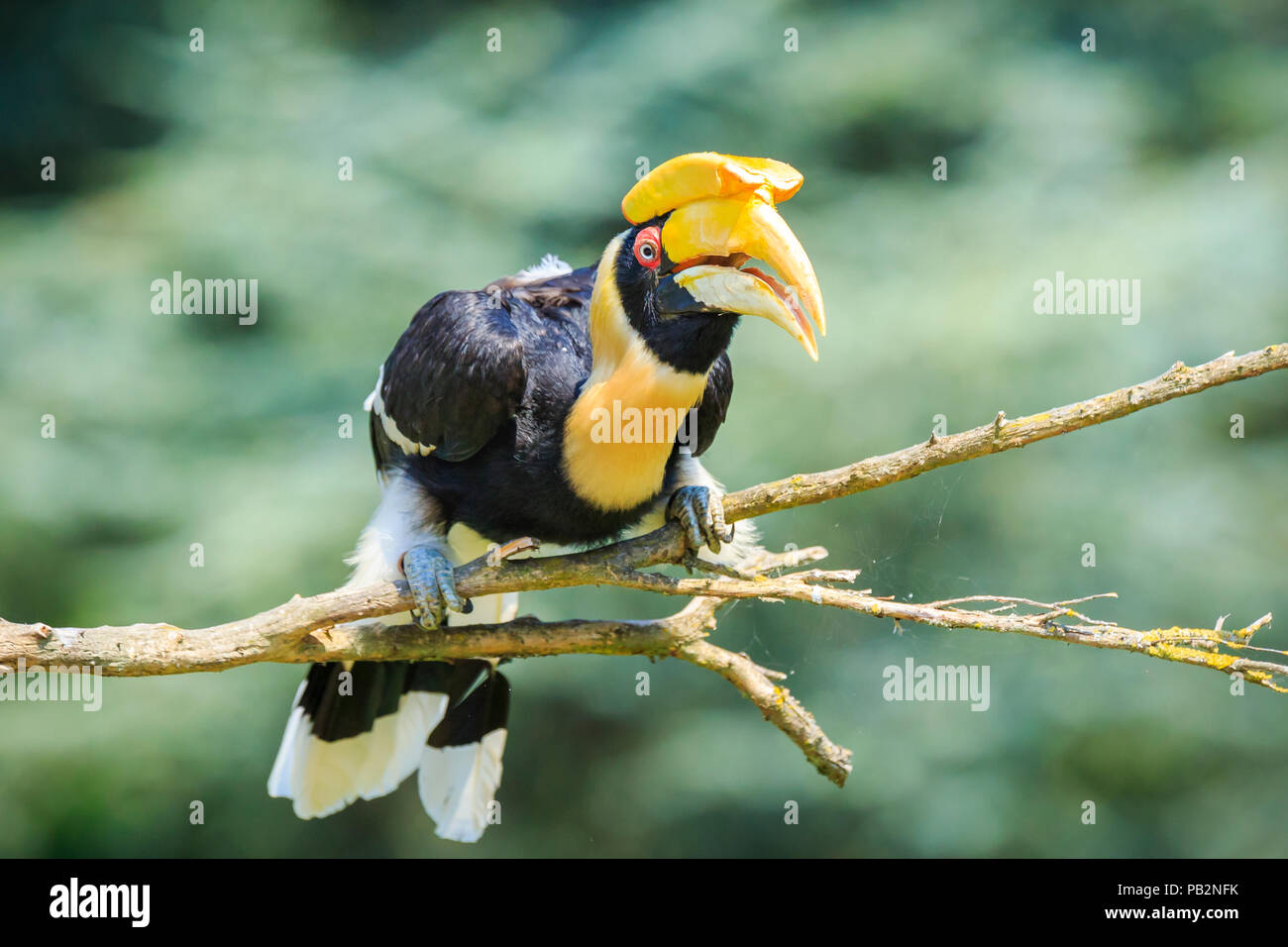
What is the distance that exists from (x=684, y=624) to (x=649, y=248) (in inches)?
34.9

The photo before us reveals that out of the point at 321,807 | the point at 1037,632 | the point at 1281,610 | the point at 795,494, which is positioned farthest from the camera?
the point at 1281,610

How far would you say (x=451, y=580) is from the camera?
2.65m

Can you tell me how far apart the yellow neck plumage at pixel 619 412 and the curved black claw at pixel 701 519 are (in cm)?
10

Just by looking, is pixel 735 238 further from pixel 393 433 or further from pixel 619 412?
pixel 393 433

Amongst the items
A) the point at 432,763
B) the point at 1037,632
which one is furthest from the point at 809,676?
the point at 1037,632

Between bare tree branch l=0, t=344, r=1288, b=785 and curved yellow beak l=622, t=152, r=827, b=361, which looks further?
curved yellow beak l=622, t=152, r=827, b=361

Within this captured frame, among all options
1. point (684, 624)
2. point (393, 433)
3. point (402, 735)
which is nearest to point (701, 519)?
point (684, 624)

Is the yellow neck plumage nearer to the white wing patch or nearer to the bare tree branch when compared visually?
the bare tree branch

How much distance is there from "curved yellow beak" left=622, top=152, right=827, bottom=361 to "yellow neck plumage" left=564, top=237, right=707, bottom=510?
7.7 inches

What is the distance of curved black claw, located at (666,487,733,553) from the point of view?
270 centimetres

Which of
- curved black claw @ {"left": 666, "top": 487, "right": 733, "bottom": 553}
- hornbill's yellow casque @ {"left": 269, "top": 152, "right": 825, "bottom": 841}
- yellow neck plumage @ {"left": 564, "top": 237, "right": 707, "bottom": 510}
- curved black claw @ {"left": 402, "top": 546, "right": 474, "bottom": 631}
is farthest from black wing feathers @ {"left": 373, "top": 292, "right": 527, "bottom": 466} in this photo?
curved black claw @ {"left": 666, "top": 487, "right": 733, "bottom": 553}

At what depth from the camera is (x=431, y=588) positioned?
263 centimetres

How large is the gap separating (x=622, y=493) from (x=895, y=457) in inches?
28.6

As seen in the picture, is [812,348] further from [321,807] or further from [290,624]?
[321,807]
